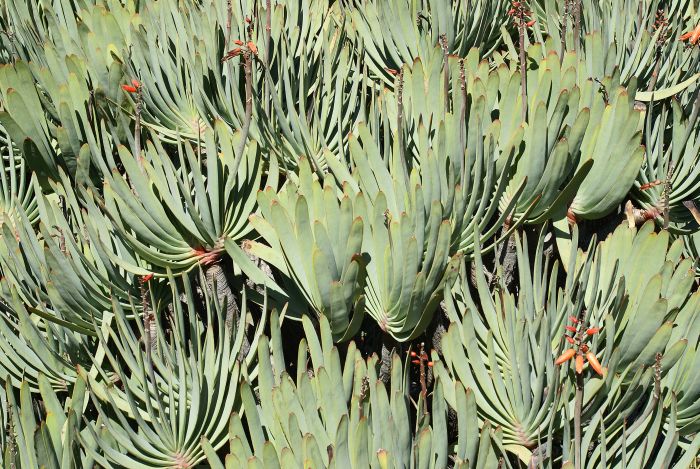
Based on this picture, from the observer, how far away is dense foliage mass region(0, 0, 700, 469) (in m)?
1.25

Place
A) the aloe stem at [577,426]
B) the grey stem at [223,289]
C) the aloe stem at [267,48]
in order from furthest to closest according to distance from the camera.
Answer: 1. the aloe stem at [267,48]
2. the grey stem at [223,289]
3. the aloe stem at [577,426]

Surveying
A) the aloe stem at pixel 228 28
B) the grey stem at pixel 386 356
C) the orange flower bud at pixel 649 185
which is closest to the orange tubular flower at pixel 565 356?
the grey stem at pixel 386 356

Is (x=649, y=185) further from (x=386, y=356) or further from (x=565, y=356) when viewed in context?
(x=386, y=356)

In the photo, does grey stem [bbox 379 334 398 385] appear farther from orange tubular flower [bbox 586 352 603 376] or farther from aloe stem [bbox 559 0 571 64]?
aloe stem [bbox 559 0 571 64]

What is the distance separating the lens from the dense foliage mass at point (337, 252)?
1.25 meters

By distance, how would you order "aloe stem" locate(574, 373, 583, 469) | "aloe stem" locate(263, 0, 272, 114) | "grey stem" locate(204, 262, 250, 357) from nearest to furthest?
"aloe stem" locate(574, 373, 583, 469), "grey stem" locate(204, 262, 250, 357), "aloe stem" locate(263, 0, 272, 114)

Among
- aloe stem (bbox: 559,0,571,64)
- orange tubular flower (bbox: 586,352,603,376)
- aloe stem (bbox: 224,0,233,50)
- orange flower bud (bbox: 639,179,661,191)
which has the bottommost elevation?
orange tubular flower (bbox: 586,352,603,376)

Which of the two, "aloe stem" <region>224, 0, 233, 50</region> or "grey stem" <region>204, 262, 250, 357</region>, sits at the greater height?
"aloe stem" <region>224, 0, 233, 50</region>

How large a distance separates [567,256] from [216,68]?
0.76 meters

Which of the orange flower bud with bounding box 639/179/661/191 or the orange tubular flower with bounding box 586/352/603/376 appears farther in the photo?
the orange flower bud with bounding box 639/179/661/191

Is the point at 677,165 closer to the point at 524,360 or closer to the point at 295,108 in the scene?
the point at 524,360

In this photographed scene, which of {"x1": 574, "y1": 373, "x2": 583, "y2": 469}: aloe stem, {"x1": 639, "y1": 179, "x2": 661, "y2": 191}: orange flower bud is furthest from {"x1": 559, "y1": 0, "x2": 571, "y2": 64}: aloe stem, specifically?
{"x1": 574, "y1": 373, "x2": 583, "y2": 469}: aloe stem

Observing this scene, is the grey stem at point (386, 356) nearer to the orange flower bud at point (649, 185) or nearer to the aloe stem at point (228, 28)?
the orange flower bud at point (649, 185)

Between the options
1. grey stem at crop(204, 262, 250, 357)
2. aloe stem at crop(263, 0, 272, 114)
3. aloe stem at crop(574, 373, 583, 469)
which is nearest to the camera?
aloe stem at crop(574, 373, 583, 469)
